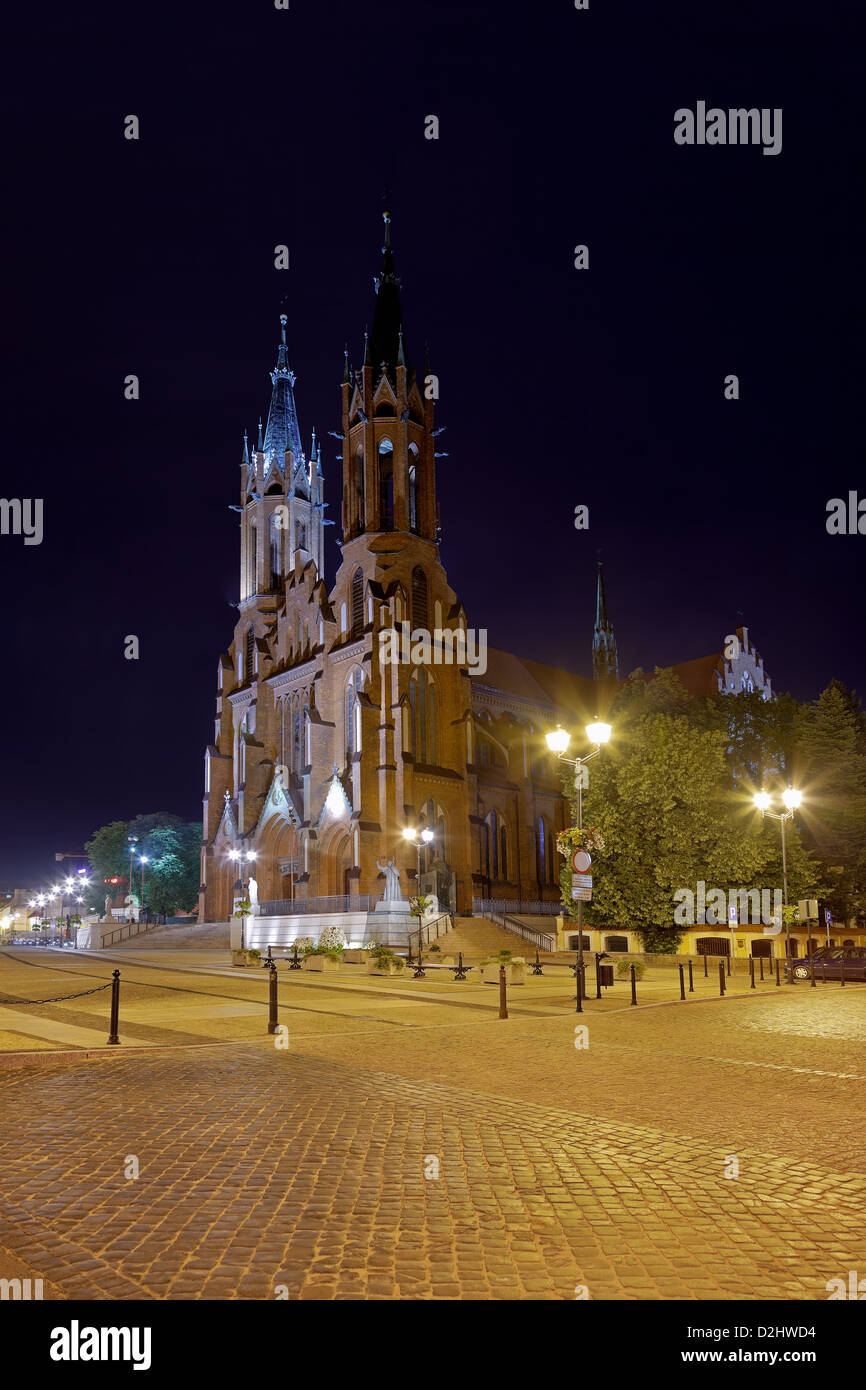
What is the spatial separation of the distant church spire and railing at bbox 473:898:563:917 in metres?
33.8

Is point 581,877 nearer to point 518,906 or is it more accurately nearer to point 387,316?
point 518,906

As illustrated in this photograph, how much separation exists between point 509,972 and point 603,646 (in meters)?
72.0

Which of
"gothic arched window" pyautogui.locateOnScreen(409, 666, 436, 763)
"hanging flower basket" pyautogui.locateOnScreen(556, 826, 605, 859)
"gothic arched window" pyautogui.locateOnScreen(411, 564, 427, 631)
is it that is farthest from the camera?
"gothic arched window" pyautogui.locateOnScreen(411, 564, 427, 631)

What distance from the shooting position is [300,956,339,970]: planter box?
33.0 meters

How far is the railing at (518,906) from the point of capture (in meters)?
58.7

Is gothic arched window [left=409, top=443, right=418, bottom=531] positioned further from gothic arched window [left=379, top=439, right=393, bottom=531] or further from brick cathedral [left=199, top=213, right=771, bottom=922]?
gothic arched window [left=379, top=439, right=393, bottom=531]

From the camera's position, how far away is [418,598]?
61.9m

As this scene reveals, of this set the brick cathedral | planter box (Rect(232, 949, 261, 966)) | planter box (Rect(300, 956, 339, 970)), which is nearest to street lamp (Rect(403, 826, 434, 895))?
the brick cathedral

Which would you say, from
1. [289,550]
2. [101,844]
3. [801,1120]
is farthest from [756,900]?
[101,844]

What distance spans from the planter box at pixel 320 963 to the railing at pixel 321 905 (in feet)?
50.3

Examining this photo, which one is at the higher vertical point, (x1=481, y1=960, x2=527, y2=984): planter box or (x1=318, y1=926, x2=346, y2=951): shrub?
(x1=481, y1=960, x2=527, y2=984): planter box

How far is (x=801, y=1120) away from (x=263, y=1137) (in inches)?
175
